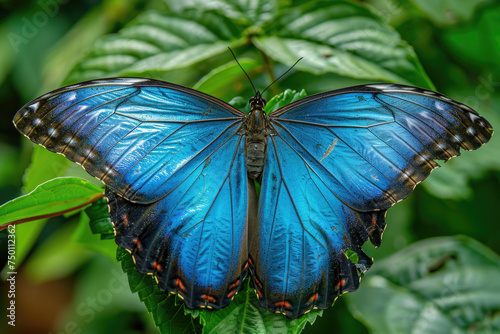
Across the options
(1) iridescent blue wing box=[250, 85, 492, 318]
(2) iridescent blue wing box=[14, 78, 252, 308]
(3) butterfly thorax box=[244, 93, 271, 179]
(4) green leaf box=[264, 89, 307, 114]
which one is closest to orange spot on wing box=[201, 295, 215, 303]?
(2) iridescent blue wing box=[14, 78, 252, 308]

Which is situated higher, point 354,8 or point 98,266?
point 354,8

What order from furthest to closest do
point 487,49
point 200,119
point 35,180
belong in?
point 487,49
point 35,180
point 200,119

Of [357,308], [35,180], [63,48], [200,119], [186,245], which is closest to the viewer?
[186,245]

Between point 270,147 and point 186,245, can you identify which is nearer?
point 186,245

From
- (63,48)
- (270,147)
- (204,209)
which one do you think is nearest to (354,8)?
(270,147)

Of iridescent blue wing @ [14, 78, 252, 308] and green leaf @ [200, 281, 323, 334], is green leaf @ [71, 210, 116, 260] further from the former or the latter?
green leaf @ [200, 281, 323, 334]

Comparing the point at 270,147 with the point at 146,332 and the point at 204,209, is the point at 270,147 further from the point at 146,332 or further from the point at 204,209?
the point at 146,332

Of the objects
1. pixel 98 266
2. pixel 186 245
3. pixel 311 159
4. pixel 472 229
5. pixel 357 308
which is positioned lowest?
pixel 98 266

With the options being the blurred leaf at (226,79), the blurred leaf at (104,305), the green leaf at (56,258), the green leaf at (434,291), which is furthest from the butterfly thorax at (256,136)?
the green leaf at (56,258)
